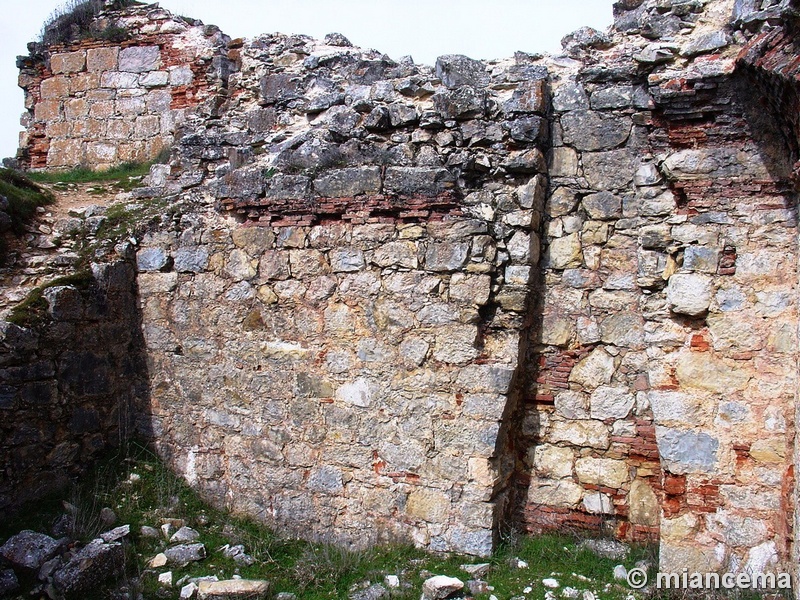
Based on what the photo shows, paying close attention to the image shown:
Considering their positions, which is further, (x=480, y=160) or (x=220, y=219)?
(x=220, y=219)

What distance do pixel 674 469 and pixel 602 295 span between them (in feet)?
3.93

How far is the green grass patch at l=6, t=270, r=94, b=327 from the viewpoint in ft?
16.3

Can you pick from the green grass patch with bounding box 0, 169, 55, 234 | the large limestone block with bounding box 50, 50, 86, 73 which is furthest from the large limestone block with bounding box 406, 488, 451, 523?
the large limestone block with bounding box 50, 50, 86, 73

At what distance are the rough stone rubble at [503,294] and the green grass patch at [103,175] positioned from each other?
2539 millimetres

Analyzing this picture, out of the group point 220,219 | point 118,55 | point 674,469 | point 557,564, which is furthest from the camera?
point 118,55

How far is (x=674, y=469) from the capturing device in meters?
3.92

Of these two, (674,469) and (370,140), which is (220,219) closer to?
(370,140)

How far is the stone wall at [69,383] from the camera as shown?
15.9 feet

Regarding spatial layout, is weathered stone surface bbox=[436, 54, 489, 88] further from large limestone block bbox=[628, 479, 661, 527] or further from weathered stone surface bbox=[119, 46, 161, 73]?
weathered stone surface bbox=[119, 46, 161, 73]

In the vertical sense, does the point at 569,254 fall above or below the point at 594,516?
above

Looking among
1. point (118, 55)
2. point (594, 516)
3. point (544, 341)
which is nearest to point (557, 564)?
point (594, 516)

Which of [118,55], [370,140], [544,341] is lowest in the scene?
[544,341]

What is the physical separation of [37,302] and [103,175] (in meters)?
3.68

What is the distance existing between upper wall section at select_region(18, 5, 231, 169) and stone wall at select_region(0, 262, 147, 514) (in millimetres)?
3805
